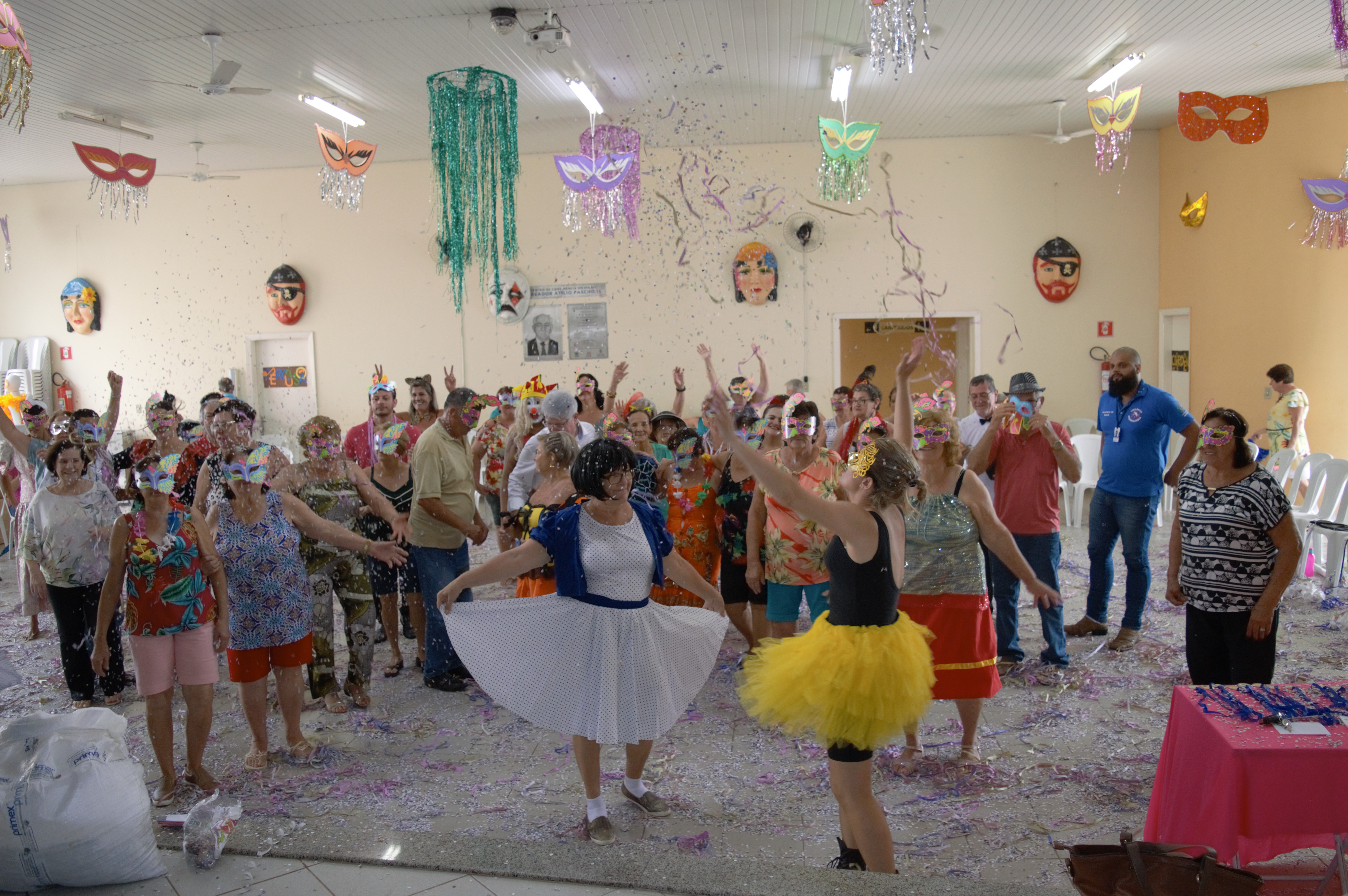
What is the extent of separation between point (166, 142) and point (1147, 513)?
1091 cm

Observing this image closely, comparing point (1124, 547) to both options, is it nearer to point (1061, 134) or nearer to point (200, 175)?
point (1061, 134)

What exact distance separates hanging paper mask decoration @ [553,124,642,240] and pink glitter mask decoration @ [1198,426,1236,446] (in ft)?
19.3

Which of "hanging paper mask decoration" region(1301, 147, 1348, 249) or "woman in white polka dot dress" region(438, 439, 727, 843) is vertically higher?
"hanging paper mask decoration" region(1301, 147, 1348, 249)

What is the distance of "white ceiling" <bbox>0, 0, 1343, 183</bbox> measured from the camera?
6438 millimetres

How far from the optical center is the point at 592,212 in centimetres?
1046

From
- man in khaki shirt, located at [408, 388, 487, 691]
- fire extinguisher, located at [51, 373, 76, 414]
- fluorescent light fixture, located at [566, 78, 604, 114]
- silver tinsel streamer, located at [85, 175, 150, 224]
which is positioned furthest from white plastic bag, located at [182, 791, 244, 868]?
fire extinguisher, located at [51, 373, 76, 414]

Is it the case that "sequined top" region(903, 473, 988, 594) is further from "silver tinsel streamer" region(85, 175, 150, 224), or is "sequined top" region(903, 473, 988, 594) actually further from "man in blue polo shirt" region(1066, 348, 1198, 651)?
"silver tinsel streamer" region(85, 175, 150, 224)

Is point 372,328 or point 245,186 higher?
point 245,186

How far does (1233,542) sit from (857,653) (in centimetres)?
169

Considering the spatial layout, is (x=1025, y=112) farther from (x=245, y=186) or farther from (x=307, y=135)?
(x=245, y=186)

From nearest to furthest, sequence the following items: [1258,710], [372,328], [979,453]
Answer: [1258,710]
[979,453]
[372,328]

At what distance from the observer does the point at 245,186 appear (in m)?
11.3

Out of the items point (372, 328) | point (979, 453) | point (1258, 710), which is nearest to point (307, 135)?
point (372, 328)

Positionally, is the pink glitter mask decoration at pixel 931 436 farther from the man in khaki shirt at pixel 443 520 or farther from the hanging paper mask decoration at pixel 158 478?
the hanging paper mask decoration at pixel 158 478
